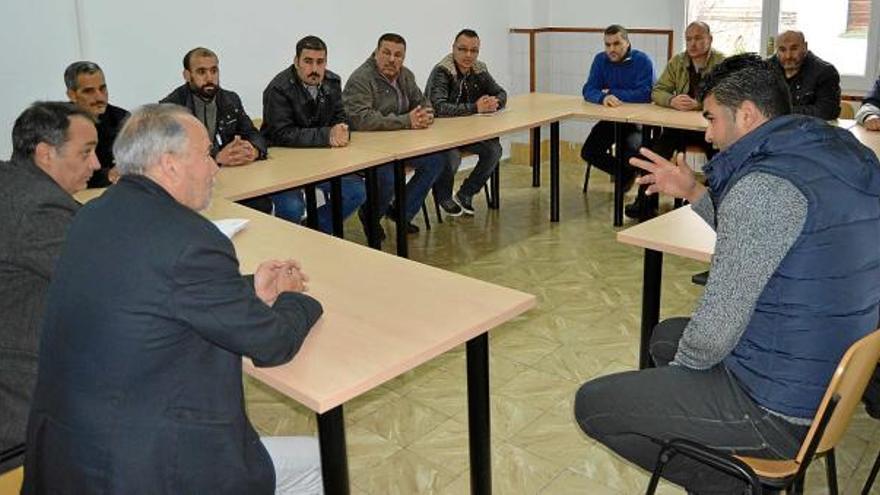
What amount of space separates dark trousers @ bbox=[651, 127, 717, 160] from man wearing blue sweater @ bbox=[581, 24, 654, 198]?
5.7 inches

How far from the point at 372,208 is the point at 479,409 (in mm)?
2408

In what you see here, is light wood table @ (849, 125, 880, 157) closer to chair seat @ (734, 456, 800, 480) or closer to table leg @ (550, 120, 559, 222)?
table leg @ (550, 120, 559, 222)

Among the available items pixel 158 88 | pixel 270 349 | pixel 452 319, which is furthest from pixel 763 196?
pixel 158 88

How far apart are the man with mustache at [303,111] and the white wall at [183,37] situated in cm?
71

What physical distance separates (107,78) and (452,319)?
341 cm

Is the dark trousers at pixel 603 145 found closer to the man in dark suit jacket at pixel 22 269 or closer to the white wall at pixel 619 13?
the white wall at pixel 619 13

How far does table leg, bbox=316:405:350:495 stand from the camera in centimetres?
193

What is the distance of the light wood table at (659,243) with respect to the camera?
2.75 m

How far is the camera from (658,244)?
110 inches

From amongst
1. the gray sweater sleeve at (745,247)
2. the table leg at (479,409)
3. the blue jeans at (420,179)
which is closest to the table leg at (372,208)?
the blue jeans at (420,179)

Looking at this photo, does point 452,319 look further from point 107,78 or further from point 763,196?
point 107,78

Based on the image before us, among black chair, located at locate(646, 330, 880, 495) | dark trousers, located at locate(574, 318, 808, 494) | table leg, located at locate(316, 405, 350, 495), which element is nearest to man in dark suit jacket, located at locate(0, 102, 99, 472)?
table leg, located at locate(316, 405, 350, 495)

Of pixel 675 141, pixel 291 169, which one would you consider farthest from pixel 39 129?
pixel 675 141

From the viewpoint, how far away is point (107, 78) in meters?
4.77
